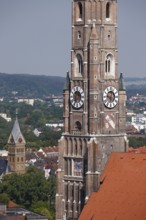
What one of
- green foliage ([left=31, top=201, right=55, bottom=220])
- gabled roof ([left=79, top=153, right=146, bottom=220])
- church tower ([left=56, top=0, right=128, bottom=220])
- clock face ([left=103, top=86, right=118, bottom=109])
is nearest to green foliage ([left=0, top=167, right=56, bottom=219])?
green foliage ([left=31, top=201, right=55, bottom=220])

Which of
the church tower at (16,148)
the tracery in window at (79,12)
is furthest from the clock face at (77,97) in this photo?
the church tower at (16,148)

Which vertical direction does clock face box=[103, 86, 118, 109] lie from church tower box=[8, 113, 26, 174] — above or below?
below

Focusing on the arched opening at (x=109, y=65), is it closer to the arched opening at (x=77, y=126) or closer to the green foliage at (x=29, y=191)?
the arched opening at (x=77, y=126)

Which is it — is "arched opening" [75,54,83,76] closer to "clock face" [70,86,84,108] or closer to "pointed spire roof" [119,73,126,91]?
"clock face" [70,86,84,108]

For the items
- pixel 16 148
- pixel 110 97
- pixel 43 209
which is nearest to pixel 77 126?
pixel 110 97

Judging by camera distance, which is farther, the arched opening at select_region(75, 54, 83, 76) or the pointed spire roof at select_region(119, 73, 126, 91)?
the pointed spire roof at select_region(119, 73, 126, 91)
